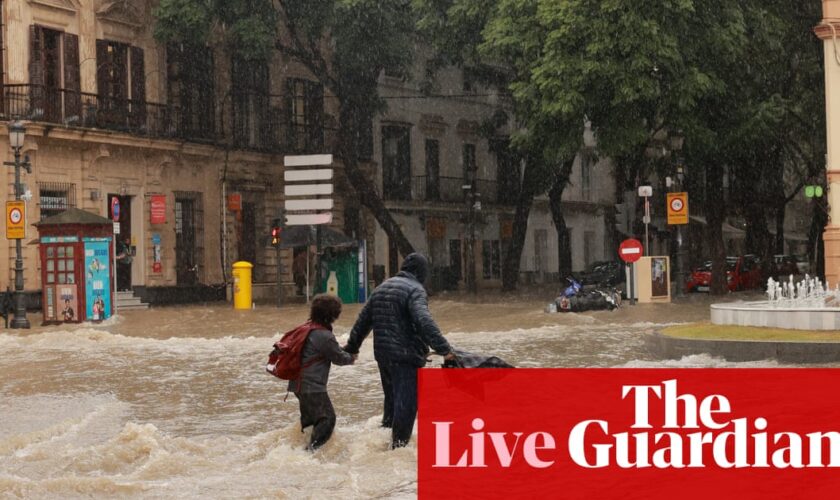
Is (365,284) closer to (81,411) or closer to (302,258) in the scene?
(302,258)

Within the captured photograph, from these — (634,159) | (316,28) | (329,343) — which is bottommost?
(329,343)

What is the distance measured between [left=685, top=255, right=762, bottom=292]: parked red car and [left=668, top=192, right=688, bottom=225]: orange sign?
9862 mm

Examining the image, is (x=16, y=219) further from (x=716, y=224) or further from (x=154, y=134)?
(x=716, y=224)

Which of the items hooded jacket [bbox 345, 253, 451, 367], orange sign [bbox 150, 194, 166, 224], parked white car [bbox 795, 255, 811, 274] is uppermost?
orange sign [bbox 150, 194, 166, 224]

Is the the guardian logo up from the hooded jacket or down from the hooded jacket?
down

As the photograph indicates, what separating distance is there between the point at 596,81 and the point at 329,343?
25.0 m

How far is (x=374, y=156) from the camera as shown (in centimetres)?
5106

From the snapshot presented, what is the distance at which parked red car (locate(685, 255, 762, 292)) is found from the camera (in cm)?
4806

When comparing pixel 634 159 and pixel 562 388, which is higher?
pixel 634 159

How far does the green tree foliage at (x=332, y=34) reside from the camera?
3900cm

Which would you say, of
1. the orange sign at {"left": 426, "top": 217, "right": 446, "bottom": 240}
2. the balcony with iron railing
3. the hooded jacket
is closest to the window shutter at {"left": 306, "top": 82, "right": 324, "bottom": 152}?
the balcony with iron railing

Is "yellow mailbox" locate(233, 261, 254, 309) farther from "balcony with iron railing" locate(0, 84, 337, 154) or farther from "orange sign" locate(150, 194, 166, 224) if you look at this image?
"balcony with iron railing" locate(0, 84, 337, 154)

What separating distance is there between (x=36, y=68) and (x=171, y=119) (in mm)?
5564

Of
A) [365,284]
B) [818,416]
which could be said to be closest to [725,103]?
[365,284]
